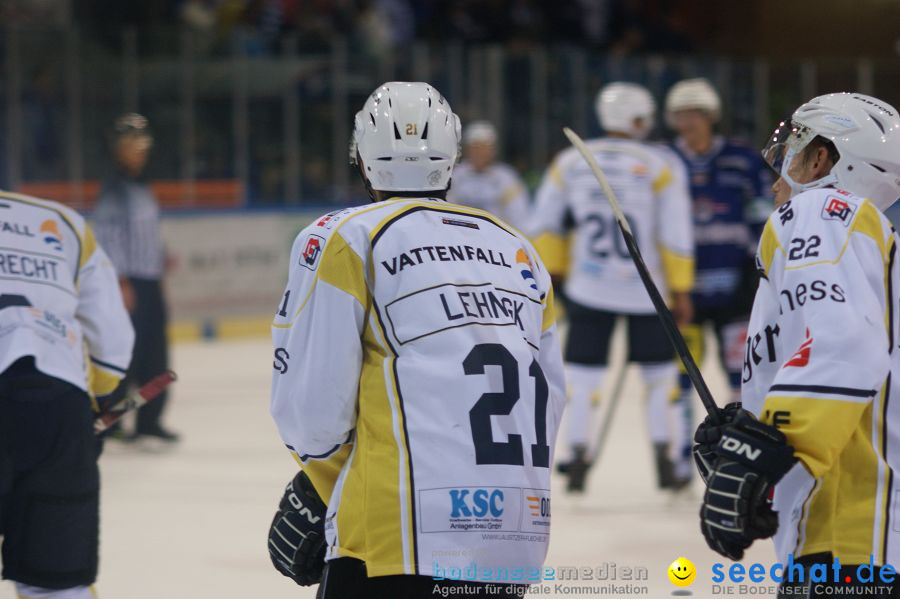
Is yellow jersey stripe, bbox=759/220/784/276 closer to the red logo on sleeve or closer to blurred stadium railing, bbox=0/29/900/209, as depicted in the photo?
the red logo on sleeve

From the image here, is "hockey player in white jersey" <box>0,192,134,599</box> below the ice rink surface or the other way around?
the other way around

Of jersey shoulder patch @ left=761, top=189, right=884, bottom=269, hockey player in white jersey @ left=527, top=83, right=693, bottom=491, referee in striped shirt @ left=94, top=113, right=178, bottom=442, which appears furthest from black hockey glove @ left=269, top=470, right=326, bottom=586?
referee in striped shirt @ left=94, top=113, right=178, bottom=442

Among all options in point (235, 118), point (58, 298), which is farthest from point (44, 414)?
point (235, 118)

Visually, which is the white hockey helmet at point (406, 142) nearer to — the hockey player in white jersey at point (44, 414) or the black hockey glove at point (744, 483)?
the black hockey glove at point (744, 483)

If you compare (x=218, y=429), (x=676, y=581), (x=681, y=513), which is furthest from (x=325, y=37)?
(x=676, y=581)

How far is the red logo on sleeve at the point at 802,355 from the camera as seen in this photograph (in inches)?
77.9

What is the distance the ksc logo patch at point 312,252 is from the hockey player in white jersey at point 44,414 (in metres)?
1.00

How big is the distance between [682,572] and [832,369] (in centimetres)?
245

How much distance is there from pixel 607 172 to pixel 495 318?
11.1 ft

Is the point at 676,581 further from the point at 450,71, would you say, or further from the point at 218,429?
the point at 450,71

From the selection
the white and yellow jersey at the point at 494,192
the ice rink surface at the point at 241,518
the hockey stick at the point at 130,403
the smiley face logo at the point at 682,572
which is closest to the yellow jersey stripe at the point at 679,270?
the ice rink surface at the point at 241,518

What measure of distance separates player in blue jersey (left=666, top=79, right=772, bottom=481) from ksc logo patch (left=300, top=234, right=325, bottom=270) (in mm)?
Answer: 3642

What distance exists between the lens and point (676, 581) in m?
4.20

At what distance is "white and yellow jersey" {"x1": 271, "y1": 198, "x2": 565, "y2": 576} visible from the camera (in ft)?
6.98
